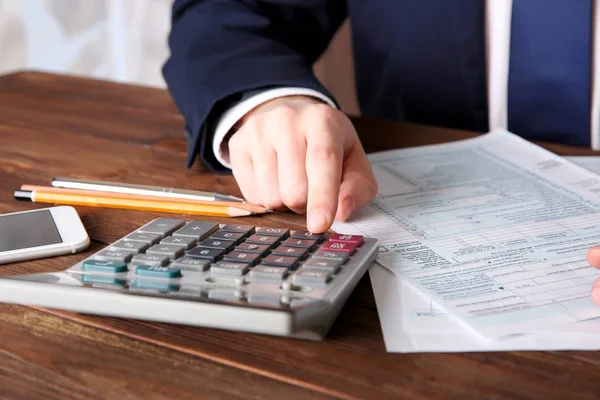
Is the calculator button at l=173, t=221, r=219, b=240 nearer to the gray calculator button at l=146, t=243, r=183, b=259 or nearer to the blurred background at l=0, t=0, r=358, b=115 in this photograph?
the gray calculator button at l=146, t=243, r=183, b=259

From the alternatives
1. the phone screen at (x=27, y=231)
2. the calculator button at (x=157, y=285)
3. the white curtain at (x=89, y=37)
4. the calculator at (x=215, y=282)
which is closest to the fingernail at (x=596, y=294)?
the calculator at (x=215, y=282)

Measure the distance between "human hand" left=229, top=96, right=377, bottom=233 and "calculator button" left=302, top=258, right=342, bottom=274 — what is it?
2.8 inches

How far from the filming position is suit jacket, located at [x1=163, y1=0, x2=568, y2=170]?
0.77 meters

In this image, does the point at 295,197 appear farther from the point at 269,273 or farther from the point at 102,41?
the point at 102,41

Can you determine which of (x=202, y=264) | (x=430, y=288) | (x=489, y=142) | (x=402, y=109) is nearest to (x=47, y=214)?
(x=202, y=264)

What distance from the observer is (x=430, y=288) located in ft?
1.48

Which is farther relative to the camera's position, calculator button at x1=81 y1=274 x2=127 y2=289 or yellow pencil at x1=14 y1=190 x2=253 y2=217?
yellow pencil at x1=14 y1=190 x2=253 y2=217

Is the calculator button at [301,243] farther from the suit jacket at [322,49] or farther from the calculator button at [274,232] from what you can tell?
the suit jacket at [322,49]

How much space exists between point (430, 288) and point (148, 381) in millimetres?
182

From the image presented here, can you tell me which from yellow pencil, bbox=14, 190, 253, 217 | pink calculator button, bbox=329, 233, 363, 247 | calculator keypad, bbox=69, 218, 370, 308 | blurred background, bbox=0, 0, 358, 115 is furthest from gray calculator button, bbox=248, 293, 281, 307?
blurred background, bbox=0, 0, 358, 115

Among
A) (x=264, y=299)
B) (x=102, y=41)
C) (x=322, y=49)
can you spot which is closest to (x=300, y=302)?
(x=264, y=299)

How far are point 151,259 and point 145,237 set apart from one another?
4cm

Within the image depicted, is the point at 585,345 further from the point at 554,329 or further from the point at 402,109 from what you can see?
the point at 402,109

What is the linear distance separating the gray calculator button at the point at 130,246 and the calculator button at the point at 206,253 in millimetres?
31
